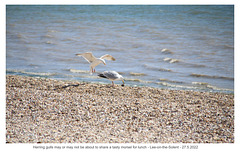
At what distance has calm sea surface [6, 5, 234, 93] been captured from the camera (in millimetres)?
10406

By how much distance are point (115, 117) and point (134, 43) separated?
10.0 meters

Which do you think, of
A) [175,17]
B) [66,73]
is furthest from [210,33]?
[66,73]

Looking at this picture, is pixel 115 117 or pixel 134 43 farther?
pixel 134 43

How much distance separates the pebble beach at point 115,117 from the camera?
4820mm

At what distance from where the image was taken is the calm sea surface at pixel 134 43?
34.1 ft

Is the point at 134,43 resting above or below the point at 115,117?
above

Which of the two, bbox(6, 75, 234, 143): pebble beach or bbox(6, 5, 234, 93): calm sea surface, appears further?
bbox(6, 5, 234, 93): calm sea surface

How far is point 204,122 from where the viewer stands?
5668mm

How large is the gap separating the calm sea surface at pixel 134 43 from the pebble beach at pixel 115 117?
7.73ft

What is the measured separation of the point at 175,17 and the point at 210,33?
200 inches

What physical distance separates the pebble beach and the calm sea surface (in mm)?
2357

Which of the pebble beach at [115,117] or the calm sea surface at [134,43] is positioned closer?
the pebble beach at [115,117]

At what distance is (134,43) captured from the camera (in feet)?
49.9

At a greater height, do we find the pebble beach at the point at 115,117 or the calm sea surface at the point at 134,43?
the calm sea surface at the point at 134,43
